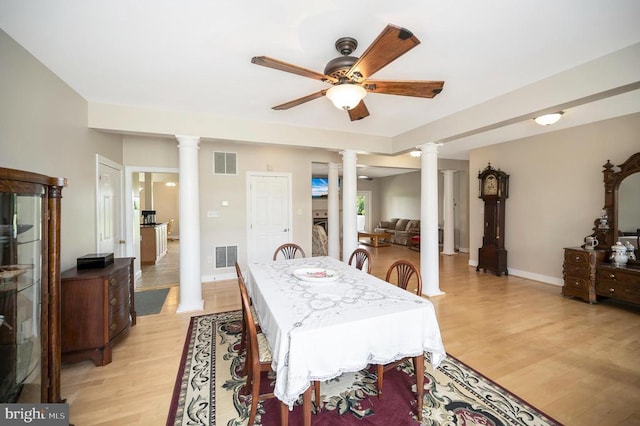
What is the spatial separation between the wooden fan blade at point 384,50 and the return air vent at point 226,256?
4027 millimetres

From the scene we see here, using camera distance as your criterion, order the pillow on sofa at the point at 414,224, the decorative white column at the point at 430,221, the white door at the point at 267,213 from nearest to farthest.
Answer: the decorative white column at the point at 430,221
the white door at the point at 267,213
the pillow on sofa at the point at 414,224

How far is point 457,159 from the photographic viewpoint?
762 cm

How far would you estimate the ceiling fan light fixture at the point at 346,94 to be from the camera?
187 cm

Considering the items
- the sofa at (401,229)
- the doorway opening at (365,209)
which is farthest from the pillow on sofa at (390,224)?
the doorway opening at (365,209)

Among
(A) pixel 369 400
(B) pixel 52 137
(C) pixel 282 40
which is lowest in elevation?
(A) pixel 369 400

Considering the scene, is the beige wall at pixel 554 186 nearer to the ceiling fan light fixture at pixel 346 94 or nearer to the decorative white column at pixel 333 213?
the decorative white column at pixel 333 213

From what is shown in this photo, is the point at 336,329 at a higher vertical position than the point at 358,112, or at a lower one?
lower

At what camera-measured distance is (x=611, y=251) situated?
379cm

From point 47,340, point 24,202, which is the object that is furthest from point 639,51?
point 47,340

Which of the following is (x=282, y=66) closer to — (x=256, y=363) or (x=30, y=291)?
(x=256, y=363)

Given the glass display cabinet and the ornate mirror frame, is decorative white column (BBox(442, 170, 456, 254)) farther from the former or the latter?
the glass display cabinet

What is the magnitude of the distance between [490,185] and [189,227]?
544cm

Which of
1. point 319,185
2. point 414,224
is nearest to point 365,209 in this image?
point 319,185

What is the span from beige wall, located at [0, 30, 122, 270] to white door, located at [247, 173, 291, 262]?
2341 mm
